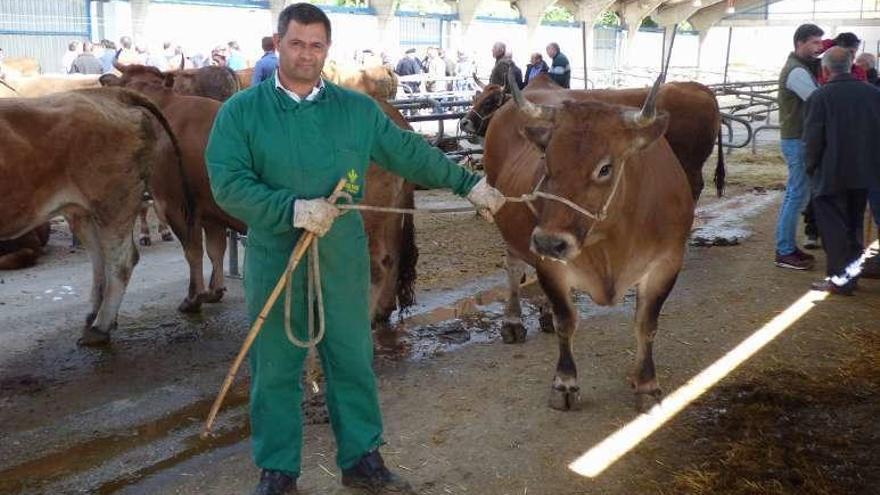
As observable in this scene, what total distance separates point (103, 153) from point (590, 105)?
336 cm

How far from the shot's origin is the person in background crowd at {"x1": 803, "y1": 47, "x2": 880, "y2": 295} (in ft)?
22.0

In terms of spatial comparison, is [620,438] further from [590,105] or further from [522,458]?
[590,105]

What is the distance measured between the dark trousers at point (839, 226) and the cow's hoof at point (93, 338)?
5.73 meters

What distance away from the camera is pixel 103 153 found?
18.3 ft

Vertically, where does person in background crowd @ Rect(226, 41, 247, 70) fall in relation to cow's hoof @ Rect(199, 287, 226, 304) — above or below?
above

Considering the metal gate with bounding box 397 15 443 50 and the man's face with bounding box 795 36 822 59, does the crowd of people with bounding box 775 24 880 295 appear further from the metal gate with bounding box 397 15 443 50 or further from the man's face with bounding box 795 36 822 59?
the metal gate with bounding box 397 15 443 50

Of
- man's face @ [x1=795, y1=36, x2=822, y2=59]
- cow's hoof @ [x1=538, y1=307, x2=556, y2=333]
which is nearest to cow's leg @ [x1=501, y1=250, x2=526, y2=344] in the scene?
cow's hoof @ [x1=538, y1=307, x2=556, y2=333]

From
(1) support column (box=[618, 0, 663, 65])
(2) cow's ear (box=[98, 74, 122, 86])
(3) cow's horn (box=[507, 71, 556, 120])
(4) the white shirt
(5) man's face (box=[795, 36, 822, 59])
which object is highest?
(1) support column (box=[618, 0, 663, 65])

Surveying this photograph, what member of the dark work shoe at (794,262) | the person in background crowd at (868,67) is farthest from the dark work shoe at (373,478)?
the person in background crowd at (868,67)

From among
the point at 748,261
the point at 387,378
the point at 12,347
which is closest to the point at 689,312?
the point at 748,261

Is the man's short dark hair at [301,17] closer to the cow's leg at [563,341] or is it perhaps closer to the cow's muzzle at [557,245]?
the cow's muzzle at [557,245]

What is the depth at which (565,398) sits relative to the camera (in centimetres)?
470

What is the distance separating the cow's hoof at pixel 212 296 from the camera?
21.5 feet

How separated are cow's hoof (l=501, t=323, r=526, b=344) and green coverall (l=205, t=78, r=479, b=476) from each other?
90.9 inches
